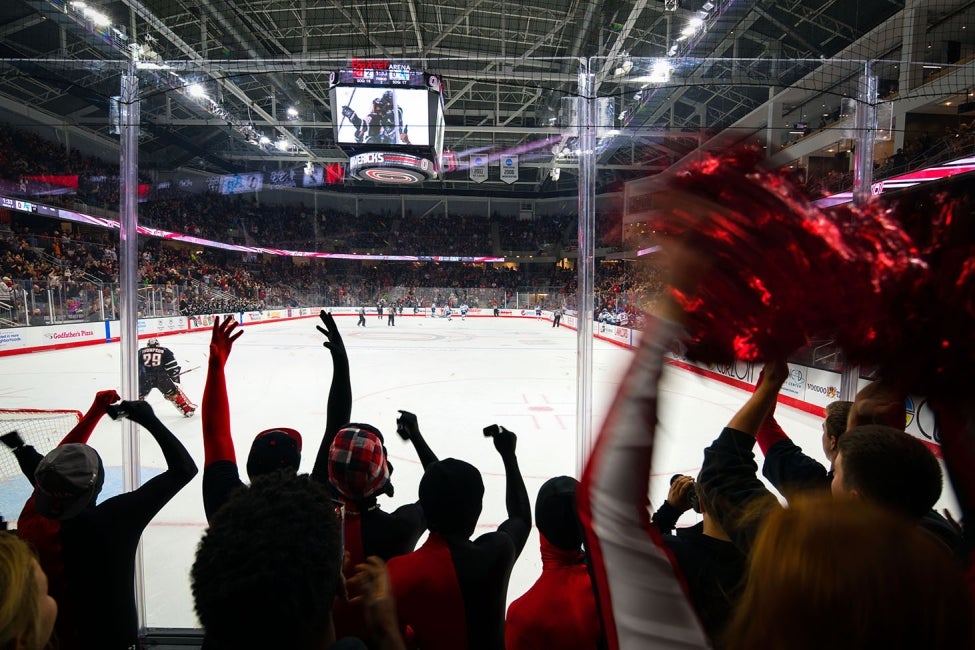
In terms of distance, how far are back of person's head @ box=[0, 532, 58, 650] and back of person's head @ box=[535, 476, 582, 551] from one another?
1.01m

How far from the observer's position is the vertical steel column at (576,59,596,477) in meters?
2.57

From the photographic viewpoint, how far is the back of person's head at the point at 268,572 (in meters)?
0.68

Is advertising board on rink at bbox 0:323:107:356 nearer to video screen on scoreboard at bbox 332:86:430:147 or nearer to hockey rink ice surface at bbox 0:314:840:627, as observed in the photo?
hockey rink ice surface at bbox 0:314:840:627

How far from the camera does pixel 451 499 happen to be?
1256 millimetres

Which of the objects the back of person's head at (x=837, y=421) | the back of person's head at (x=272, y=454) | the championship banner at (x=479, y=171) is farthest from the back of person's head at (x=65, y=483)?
the championship banner at (x=479, y=171)

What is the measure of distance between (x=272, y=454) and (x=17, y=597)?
2.75 ft

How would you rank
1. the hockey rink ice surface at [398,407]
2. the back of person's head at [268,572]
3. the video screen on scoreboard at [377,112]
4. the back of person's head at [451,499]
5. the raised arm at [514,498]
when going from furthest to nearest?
1. the video screen on scoreboard at [377,112]
2. the hockey rink ice surface at [398,407]
3. the raised arm at [514,498]
4. the back of person's head at [451,499]
5. the back of person's head at [268,572]

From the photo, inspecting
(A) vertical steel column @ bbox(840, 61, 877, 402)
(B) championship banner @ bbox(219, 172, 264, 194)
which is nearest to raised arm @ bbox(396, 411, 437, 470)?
(A) vertical steel column @ bbox(840, 61, 877, 402)

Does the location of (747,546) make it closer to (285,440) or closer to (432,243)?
(285,440)

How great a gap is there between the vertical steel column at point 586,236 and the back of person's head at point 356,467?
4.40 feet

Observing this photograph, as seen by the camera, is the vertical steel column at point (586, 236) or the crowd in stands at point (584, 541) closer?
the crowd in stands at point (584, 541)

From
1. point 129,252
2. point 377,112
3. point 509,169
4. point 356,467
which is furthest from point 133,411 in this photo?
point 509,169

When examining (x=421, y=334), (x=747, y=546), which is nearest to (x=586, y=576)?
(x=747, y=546)

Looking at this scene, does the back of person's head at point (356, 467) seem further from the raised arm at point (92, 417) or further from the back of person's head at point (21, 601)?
the raised arm at point (92, 417)
